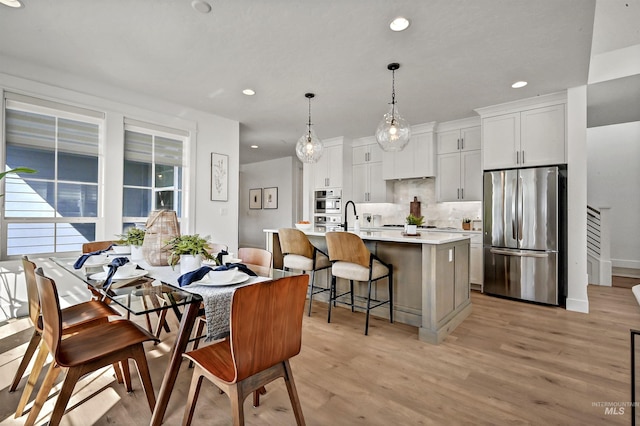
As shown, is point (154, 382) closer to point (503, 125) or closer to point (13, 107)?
point (13, 107)

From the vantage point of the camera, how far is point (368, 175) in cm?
596

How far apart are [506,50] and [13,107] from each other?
193 inches

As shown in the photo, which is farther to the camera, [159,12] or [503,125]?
[503,125]

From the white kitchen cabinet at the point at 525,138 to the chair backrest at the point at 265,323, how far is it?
3.97m

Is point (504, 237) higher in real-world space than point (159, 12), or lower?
lower

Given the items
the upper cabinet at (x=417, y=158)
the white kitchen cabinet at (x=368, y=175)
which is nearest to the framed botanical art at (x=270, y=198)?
the white kitchen cabinet at (x=368, y=175)

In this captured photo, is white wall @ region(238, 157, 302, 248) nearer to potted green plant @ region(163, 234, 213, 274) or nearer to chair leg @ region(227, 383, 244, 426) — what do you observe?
potted green plant @ region(163, 234, 213, 274)

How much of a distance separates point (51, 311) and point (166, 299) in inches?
17.7

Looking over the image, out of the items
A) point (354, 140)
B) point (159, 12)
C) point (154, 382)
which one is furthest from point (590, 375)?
point (354, 140)

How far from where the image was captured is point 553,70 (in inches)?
126

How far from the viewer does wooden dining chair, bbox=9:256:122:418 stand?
1606 mm

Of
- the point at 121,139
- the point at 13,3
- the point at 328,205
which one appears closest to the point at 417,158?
the point at 328,205

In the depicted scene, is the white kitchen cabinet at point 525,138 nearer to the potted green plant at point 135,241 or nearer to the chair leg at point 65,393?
the potted green plant at point 135,241

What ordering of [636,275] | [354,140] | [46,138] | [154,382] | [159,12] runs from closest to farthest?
1. [154,382]
2. [159,12]
3. [46,138]
4. [636,275]
5. [354,140]
